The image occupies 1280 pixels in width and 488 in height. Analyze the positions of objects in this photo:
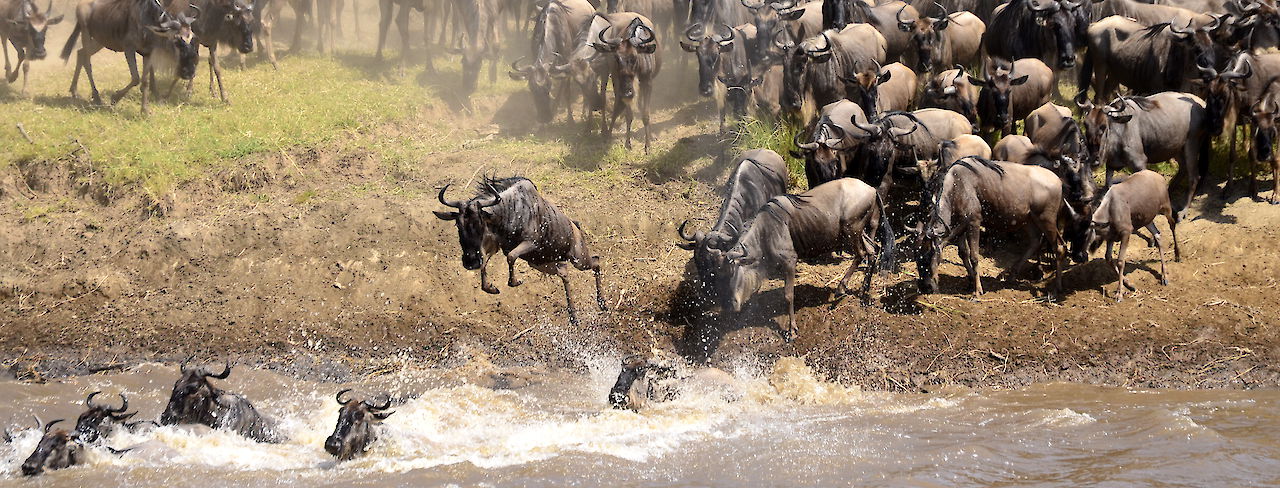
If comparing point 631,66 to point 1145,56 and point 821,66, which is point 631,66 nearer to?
point 821,66

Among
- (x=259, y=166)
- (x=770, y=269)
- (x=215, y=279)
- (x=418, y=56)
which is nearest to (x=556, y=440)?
(x=770, y=269)

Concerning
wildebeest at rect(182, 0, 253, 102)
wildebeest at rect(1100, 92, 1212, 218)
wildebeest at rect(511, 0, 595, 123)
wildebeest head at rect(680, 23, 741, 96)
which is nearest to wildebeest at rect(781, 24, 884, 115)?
wildebeest head at rect(680, 23, 741, 96)

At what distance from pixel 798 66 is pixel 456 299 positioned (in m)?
4.64

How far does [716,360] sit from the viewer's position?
Result: 31.4 feet

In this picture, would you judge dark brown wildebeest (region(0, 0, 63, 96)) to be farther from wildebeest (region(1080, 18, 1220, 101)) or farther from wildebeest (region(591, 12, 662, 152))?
wildebeest (region(1080, 18, 1220, 101))

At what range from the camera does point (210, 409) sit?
772cm

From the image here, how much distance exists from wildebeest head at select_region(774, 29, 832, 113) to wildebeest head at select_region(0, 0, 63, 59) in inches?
375

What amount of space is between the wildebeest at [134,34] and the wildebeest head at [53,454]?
7470 millimetres

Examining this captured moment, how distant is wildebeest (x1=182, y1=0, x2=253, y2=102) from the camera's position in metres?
15.0

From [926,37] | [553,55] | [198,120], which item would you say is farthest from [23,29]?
[926,37]

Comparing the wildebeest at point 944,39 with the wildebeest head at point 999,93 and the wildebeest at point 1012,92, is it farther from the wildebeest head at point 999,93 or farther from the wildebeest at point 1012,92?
the wildebeest head at point 999,93

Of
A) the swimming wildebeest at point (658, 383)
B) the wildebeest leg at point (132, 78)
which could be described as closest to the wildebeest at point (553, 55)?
the wildebeest leg at point (132, 78)

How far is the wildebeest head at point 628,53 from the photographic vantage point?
13.2 m

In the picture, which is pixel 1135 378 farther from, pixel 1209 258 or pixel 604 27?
pixel 604 27
